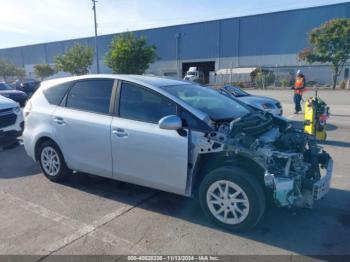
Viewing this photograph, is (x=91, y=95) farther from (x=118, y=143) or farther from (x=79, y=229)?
(x=79, y=229)

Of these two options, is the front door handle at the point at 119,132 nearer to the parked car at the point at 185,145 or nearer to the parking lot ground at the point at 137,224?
the parked car at the point at 185,145

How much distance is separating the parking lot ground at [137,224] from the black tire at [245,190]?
0.39ft

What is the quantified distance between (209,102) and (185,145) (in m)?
0.95

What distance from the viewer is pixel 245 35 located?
1909 inches

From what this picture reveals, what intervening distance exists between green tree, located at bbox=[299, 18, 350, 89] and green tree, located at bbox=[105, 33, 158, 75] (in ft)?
61.2

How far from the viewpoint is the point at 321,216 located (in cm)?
357

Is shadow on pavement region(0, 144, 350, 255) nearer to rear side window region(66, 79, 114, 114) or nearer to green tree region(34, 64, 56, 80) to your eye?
rear side window region(66, 79, 114, 114)

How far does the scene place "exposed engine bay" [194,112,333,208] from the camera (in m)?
2.99

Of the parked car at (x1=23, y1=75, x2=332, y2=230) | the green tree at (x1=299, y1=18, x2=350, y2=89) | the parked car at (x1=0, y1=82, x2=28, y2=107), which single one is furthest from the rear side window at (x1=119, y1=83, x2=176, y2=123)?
the green tree at (x1=299, y1=18, x2=350, y2=89)

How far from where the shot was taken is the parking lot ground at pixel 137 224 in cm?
298

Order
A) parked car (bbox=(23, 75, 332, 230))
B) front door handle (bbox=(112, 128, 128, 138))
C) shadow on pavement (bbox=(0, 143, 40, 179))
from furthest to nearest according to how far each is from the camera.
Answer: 1. shadow on pavement (bbox=(0, 143, 40, 179))
2. front door handle (bbox=(112, 128, 128, 138))
3. parked car (bbox=(23, 75, 332, 230))

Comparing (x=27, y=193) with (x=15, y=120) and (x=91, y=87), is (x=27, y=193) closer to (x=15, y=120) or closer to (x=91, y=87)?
(x=91, y=87)

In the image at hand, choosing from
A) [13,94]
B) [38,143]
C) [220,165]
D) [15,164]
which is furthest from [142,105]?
[13,94]

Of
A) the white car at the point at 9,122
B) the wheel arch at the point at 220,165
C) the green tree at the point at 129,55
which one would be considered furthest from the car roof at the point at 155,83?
the green tree at the point at 129,55
